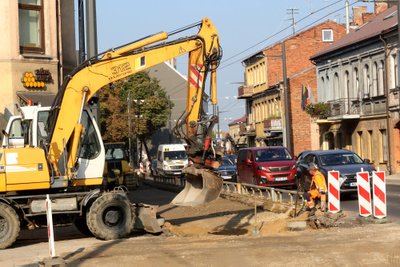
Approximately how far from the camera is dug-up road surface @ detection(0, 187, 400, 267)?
11.0 metres

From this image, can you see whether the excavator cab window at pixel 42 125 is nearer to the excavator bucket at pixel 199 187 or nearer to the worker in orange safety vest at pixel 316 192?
the excavator bucket at pixel 199 187

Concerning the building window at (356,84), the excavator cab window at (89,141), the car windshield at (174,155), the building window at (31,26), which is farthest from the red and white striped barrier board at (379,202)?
the car windshield at (174,155)

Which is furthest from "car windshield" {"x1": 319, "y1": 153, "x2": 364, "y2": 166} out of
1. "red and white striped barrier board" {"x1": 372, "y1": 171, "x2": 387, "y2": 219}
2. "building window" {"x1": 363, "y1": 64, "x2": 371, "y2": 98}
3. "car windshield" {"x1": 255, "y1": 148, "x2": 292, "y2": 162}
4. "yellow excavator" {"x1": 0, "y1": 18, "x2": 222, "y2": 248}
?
"building window" {"x1": 363, "y1": 64, "x2": 371, "y2": 98}

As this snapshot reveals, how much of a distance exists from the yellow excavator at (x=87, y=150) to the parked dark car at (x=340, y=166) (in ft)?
28.0

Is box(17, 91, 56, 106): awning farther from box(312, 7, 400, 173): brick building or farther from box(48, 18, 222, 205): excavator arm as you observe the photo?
box(312, 7, 400, 173): brick building

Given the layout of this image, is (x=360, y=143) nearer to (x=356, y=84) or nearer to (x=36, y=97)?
(x=356, y=84)

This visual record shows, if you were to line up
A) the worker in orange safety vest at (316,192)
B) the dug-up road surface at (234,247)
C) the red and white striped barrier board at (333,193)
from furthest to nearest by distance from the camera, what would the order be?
the worker in orange safety vest at (316,192) → the red and white striped barrier board at (333,193) → the dug-up road surface at (234,247)

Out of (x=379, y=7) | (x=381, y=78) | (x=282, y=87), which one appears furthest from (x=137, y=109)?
(x=381, y=78)

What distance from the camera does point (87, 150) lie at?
15203 mm

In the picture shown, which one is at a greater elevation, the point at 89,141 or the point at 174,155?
the point at 89,141

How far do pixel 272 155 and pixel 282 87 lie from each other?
116 ft

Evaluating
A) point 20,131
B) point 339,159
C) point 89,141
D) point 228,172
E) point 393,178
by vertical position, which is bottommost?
point 393,178

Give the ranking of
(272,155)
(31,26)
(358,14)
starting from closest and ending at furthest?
1. (31,26)
2. (272,155)
3. (358,14)

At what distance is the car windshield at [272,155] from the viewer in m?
30.0
